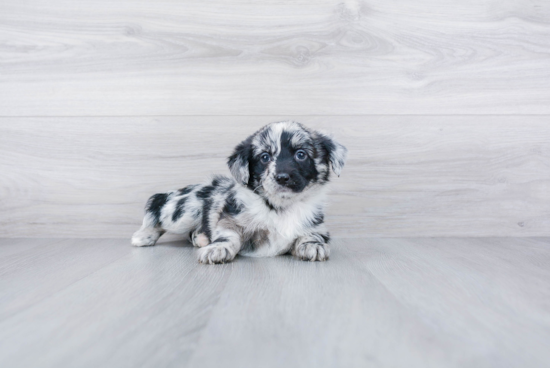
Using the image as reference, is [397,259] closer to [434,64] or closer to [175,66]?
[434,64]

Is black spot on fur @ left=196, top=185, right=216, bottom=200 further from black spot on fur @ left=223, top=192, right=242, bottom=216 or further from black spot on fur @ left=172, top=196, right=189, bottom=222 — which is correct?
black spot on fur @ left=223, top=192, right=242, bottom=216

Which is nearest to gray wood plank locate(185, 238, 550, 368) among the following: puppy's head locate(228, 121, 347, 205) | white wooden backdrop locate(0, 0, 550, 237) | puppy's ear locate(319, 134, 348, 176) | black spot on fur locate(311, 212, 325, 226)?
black spot on fur locate(311, 212, 325, 226)

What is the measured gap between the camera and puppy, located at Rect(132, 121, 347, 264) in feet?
5.83

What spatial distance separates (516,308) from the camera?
3.59 feet

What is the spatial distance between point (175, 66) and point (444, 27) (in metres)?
1.53


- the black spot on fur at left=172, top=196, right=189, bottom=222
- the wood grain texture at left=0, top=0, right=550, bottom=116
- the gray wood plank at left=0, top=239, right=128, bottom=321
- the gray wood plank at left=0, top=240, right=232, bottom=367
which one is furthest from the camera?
the wood grain texture at left=0, top=0, right=550, bottom=116

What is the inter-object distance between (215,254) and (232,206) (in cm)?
32

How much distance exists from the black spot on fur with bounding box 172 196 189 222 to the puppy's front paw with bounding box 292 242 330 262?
0.69 m

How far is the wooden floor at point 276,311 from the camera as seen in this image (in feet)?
2.63

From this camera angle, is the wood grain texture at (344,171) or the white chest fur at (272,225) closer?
the white chest fur at (272,225)

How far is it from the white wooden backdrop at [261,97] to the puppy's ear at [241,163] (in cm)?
42

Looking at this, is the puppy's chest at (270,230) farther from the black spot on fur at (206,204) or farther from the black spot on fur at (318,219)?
the black spot on fur at (206,204)

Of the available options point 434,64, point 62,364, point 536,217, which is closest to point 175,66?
point 434,64

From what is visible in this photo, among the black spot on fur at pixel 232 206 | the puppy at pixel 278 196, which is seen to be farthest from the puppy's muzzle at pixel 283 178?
the black spot on fur at pixel 232 206
